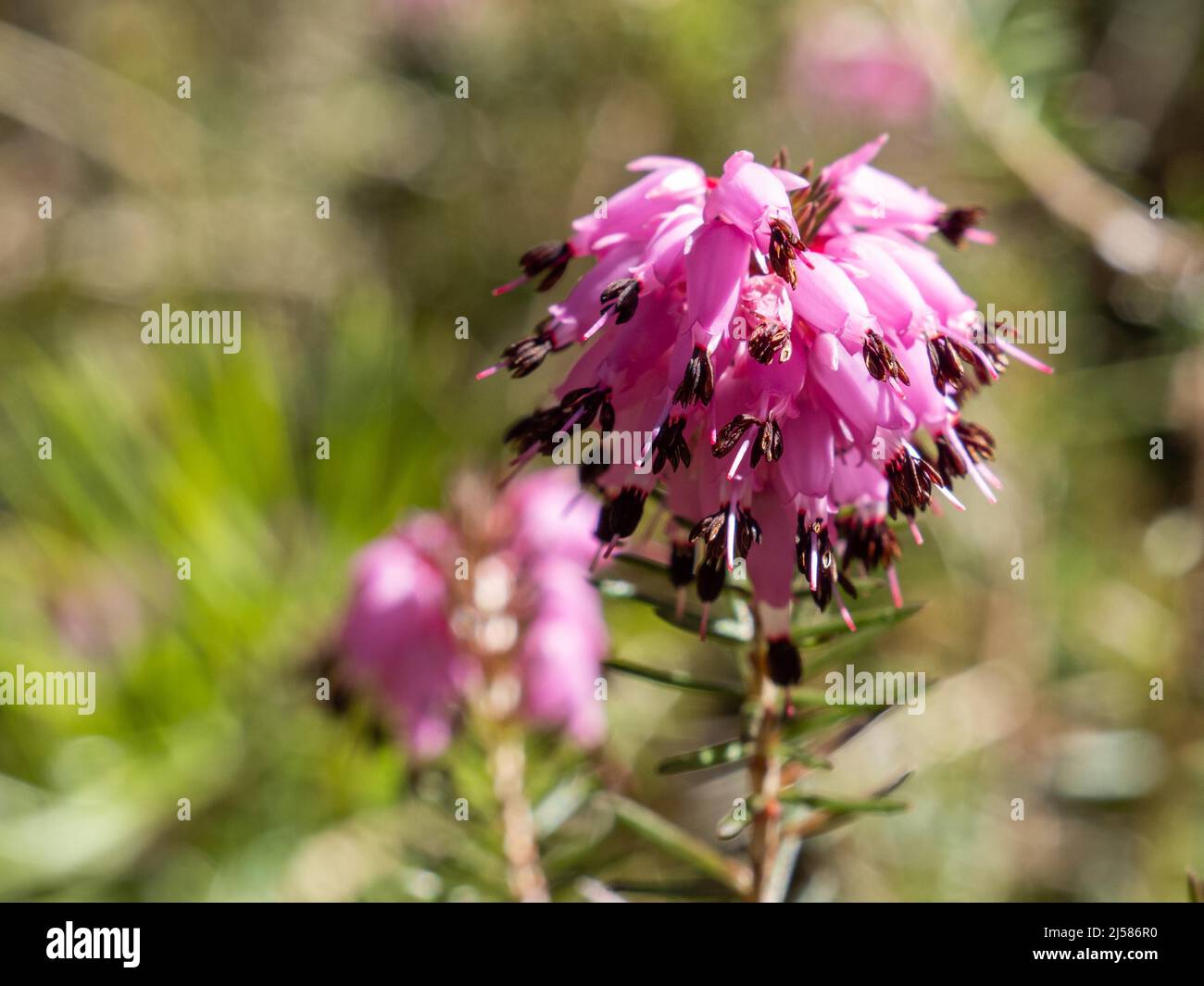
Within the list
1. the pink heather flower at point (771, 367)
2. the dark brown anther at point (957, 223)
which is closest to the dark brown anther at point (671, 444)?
the pink heather flower at point (771, 367)

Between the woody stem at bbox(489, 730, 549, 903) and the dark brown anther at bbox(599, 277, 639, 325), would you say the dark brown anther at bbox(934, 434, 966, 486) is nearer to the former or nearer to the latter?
the dark brown anther at bbox(599, 277, 639, 325)

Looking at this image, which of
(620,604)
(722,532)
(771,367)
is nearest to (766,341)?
(771,367)

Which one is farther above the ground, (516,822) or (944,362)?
(944,362)

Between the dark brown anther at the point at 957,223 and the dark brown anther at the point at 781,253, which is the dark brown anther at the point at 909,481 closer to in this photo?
the dark brown anther at the point at 781,253

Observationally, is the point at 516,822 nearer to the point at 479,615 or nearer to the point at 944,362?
the point at 479,615

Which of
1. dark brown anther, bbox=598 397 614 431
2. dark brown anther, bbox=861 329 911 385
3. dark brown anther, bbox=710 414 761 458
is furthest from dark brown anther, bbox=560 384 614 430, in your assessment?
dark brown anther, bbox=861 329 911 385
